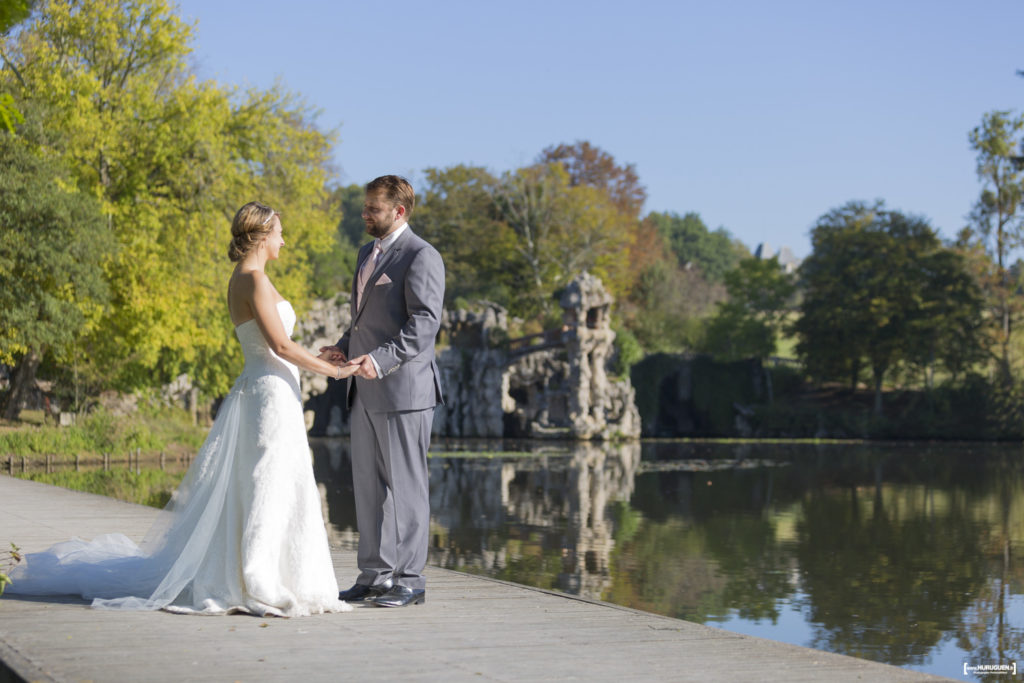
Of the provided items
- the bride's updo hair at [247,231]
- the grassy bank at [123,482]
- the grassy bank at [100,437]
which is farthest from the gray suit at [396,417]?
the grassy bank at [100,437]

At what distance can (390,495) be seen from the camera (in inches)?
233

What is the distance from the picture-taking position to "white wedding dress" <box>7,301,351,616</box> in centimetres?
556

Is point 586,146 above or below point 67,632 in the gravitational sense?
above

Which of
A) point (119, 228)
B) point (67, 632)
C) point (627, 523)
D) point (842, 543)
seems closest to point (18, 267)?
point (119, 228)

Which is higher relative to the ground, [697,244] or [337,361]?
[697,244]

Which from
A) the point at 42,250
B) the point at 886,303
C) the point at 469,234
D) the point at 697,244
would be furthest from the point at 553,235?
the point at 697,244

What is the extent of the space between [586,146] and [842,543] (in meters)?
52.4

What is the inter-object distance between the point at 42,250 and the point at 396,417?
1884 cm

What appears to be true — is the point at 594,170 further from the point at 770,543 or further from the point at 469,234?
the point at 770,543

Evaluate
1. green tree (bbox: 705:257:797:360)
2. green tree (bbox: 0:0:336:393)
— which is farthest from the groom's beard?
green tree (bbox: 705:257:797:360)

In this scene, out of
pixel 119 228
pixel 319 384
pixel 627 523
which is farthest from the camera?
pixel 319 384

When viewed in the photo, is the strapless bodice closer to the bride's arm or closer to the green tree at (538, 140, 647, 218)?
the bride's arm

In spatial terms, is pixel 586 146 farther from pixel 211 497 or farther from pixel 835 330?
pixel 211 497

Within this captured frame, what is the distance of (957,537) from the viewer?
17.2m
